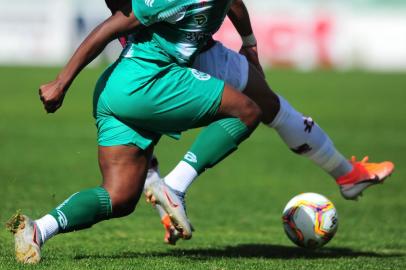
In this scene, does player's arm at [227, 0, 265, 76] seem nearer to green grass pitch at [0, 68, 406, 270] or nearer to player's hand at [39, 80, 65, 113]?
green grass pitch at [0, 68, 406, 270]

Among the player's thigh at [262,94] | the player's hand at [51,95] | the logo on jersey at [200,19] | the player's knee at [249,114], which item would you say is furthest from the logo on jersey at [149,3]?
the player's thigh at [262,94]

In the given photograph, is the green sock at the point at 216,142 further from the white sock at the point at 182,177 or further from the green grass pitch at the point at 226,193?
the green grass pitch at the point at 226,193

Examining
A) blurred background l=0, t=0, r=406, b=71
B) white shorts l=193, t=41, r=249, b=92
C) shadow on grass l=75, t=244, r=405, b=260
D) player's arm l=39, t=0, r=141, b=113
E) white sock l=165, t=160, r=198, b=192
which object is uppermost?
player's arm l=39, t=0, r=141, b=113

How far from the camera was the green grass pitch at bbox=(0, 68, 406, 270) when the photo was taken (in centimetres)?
610

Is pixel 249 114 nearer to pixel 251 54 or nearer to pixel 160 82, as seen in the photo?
pixel 160 82

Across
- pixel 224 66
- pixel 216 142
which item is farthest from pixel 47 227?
pixel 224 66

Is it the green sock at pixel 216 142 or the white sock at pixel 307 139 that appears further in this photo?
the white sock at pixel 307 139

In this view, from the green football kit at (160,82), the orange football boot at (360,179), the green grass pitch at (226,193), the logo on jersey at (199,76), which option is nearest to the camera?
the green football kit at (160,82)

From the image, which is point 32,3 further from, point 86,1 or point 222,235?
point 222,235

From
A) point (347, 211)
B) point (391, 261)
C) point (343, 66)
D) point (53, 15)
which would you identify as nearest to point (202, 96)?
point (391, 261)

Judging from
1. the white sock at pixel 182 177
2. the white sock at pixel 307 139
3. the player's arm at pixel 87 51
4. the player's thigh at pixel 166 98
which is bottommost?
the white sock at pixel 307 139

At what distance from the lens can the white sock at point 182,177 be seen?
5609mm

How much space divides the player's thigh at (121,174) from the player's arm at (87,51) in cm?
49

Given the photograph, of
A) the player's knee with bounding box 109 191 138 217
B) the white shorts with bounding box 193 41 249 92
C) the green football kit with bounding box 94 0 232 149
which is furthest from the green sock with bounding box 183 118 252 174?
the white shorts with bounding box 193 41 249 92
